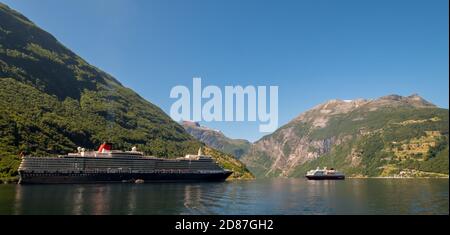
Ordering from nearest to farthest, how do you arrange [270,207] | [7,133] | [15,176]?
1. [270,207]
2. [15,176]
3. [7,133]

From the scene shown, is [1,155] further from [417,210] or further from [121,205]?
[417,210]

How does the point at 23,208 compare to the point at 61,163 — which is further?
the point at 61,163

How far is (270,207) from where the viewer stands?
76.4 m

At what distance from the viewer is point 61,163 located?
17700 centimetres

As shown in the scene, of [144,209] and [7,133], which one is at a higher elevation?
[7,133]

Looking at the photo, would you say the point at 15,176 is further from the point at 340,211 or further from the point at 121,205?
the point at 340,211

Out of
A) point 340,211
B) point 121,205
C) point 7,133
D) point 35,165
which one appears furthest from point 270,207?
point 7,133

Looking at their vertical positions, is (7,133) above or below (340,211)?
above

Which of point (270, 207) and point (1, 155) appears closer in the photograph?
point (270, 207)

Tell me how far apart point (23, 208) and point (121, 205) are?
693 inches
